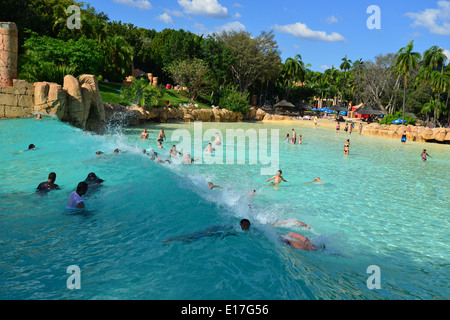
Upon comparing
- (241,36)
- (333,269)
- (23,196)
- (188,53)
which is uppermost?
(241,36)

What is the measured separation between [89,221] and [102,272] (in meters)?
2.38

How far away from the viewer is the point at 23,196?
863 cm

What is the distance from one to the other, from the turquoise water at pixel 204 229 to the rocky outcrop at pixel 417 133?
69.2 ft

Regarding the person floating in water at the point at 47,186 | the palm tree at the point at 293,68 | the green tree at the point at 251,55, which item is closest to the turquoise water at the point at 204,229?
the person floating in water at the point at 47,186

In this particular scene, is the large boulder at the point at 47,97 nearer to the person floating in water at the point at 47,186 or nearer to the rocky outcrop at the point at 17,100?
the rocky outcrop at the point at 17,100

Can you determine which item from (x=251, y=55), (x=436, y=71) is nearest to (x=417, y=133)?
(x=436, y=71)

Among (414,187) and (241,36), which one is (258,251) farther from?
(241,36)

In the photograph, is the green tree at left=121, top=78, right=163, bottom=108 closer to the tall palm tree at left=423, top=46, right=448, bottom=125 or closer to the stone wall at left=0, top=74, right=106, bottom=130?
the stone wall at left=0, top=74, right=106, bottom=130

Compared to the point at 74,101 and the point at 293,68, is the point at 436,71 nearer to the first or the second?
the point at 293,68

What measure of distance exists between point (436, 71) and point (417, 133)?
1440 centimetres

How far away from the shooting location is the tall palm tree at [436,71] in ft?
131

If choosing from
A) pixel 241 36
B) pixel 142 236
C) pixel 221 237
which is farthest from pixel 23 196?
pixel 241 36

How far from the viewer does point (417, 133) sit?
33.6 m

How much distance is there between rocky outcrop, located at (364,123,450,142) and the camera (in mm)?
32031
